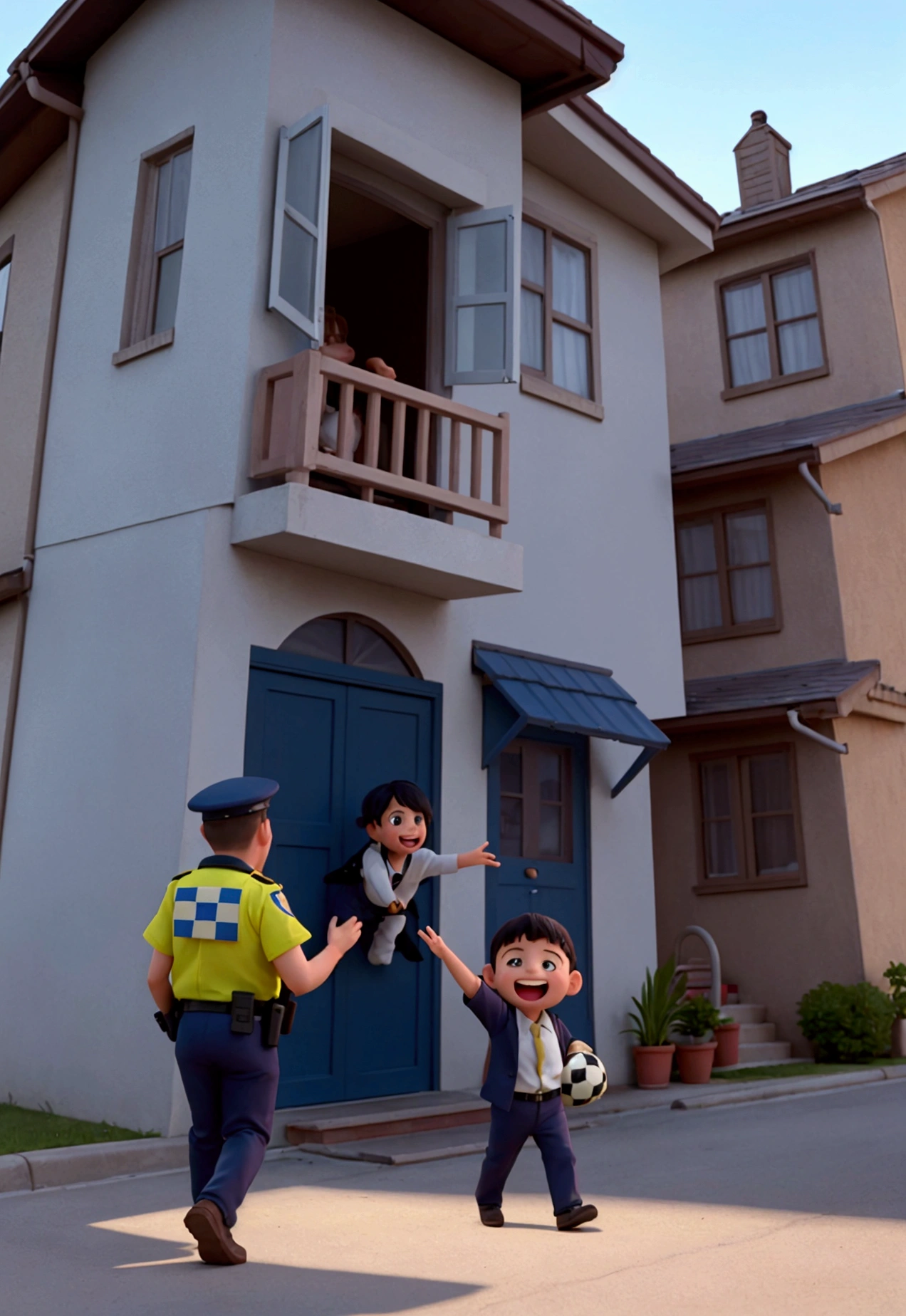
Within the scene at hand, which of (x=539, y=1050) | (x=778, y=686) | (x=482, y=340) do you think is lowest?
(x=539, y=1050)

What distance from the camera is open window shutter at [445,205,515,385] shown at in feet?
31.8

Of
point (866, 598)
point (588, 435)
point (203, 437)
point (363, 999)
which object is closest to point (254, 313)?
point (203, 437)

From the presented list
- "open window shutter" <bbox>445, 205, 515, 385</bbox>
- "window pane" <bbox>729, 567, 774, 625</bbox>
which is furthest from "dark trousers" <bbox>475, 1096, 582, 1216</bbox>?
"window pane" <bbox>729, 567, 774, 625</bbox>

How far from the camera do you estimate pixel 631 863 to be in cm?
1082

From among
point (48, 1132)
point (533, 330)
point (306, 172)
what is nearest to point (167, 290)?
point (306, 172)

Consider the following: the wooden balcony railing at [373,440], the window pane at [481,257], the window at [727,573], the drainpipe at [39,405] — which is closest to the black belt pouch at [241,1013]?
the wooden balcony railing at [373,440]

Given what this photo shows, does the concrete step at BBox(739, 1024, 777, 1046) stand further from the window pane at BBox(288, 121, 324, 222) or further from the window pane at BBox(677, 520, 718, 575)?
the window pane at BBox(288, 121, 324, 222)

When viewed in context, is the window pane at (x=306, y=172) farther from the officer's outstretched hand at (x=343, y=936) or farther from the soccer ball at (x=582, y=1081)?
the soccer ball at (x=582, y=1081)

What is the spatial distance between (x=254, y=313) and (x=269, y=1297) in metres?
6.19

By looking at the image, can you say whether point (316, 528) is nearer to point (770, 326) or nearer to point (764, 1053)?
point (764, 1053)

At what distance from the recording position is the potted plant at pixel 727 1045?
36.4ft

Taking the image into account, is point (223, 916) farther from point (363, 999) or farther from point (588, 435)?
point (588, 435)

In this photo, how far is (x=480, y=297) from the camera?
984 cm

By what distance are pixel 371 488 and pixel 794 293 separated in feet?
32.0
